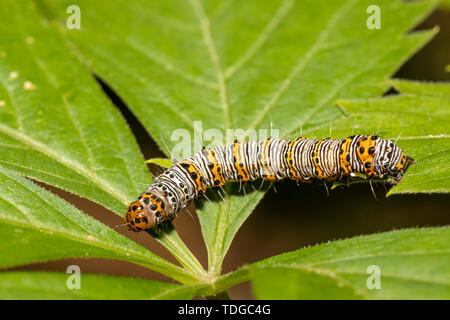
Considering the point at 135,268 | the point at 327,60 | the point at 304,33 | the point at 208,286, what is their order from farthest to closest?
the point at 135,268, the point at 304,33, the point at 327,60, the point at 208,286

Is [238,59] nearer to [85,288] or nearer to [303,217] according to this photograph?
[303,217]

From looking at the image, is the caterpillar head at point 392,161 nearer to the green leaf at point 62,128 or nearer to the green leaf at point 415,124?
the green leaf at point 415,124

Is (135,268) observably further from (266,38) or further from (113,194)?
(266,38)

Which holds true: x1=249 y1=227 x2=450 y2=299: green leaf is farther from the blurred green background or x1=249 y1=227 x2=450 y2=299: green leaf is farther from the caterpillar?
the blurred green background

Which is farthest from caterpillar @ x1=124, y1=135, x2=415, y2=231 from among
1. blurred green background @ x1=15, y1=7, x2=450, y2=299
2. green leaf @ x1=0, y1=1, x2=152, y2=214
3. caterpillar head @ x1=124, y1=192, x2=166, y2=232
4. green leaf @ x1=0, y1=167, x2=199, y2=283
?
blurred green background @ x1=15, y1=7, x2=450, y2=299

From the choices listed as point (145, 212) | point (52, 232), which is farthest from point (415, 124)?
point (52, 232)

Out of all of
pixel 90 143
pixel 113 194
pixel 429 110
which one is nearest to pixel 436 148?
pixel 429 110

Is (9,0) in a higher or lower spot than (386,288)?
higher
